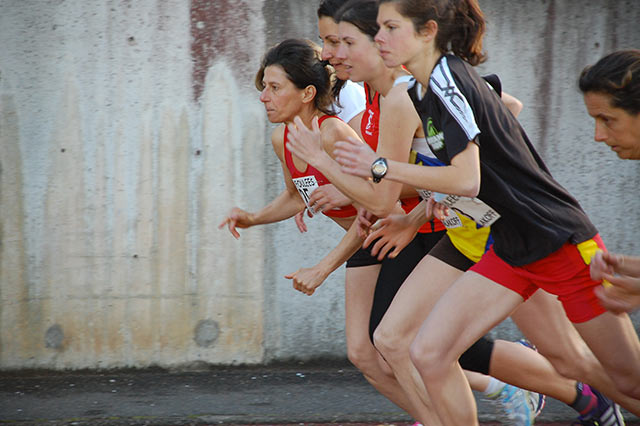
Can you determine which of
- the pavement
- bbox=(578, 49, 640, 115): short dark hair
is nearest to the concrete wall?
the pavement

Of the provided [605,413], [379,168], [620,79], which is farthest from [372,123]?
[605,413]

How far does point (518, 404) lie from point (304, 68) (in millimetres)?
1954

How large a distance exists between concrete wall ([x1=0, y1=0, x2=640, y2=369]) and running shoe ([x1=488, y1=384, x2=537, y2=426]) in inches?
64.2

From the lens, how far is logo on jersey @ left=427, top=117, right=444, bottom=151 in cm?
309

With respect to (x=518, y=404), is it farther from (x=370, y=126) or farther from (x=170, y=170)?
(x=170, y=170)

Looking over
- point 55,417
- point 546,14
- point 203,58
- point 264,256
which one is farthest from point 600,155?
point 55,417

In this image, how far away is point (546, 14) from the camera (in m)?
5.43

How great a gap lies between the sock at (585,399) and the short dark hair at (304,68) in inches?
68.9

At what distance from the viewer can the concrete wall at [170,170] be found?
17.1 ft

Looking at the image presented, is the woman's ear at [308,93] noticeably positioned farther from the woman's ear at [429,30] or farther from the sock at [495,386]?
the sock at [495,386]

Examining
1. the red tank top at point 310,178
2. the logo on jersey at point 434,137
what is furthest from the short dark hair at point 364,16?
the logo on jersey at point 434,137

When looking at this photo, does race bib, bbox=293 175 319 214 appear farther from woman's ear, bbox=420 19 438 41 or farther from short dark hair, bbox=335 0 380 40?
woman's ear, bbox=420 19 438 41

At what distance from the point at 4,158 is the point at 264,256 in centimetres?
175

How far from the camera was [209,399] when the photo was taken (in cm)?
491
